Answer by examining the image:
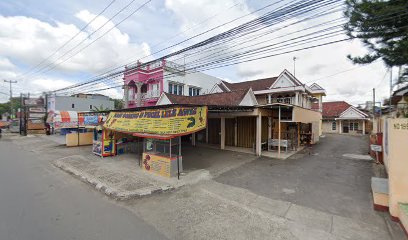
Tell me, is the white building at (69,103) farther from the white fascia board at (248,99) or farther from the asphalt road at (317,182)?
the asphalt road at (317,182)

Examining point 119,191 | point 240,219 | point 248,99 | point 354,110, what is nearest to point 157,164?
point 119,191

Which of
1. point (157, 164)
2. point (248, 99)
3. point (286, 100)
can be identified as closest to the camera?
point (157, 164)

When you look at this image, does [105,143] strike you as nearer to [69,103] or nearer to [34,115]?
[69,103]

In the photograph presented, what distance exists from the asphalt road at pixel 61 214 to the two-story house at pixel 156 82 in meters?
14.1

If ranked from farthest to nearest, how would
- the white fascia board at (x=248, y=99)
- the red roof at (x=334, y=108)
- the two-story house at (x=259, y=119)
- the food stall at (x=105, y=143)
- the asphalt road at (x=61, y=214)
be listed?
the red roof at (x=334, y=108) → the white fascia board at (x=248, y=99) → the two-story house at (x=259, y=119) → the food stall at (x=105, y=143) → the asphalt road at (x=61, y=214)

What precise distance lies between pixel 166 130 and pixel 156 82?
14009 mm

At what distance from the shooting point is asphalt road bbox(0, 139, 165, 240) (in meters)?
4.00

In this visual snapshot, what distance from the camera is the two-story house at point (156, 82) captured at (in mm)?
20234

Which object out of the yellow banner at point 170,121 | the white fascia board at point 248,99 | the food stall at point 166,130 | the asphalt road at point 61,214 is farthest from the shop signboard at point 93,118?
the white fascia board at point 248,99

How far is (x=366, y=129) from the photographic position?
3039cm

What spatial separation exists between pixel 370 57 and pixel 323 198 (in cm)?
654

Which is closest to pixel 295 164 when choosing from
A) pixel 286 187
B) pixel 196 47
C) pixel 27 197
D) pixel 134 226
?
pixel 286 187

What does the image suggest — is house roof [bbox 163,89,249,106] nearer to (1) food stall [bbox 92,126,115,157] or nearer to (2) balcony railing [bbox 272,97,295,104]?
(1) food stall [bbox 92,126,115,157]

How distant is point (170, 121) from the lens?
816 centimetres
